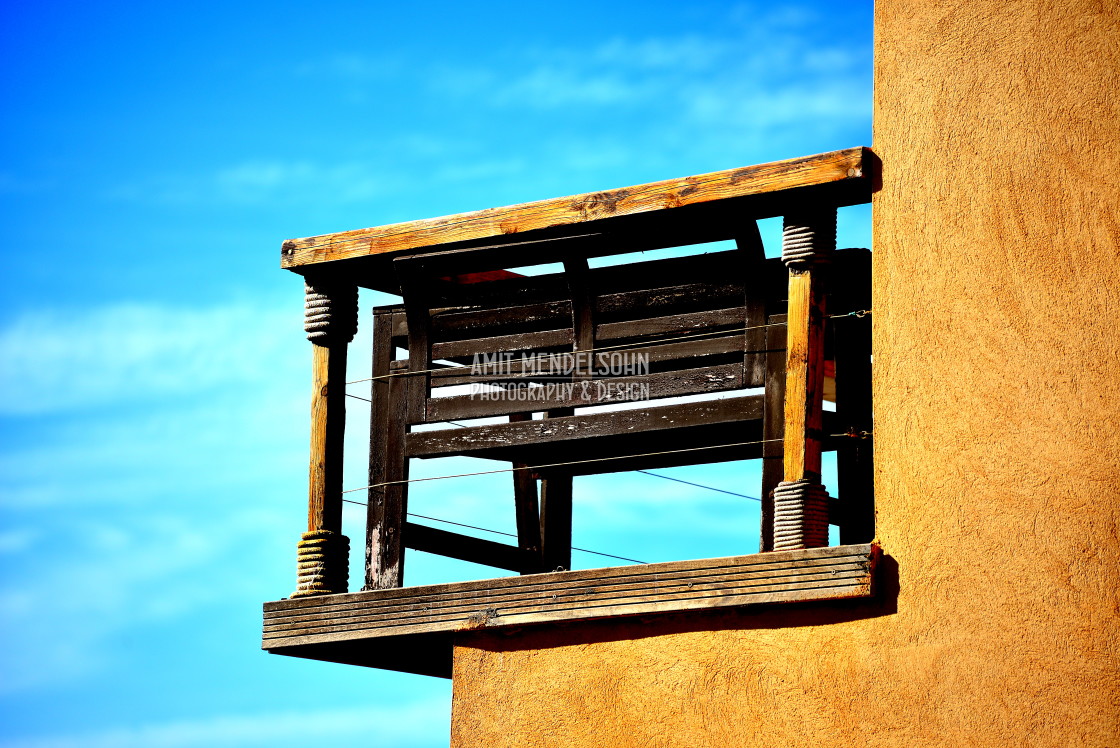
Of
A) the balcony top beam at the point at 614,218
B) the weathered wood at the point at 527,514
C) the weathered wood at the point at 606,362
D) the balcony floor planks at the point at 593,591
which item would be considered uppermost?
the balcony top beam at the point at 614,218

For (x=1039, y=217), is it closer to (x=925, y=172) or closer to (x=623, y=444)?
(x=925, y=172)

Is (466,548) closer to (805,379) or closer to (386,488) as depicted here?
(386,488)

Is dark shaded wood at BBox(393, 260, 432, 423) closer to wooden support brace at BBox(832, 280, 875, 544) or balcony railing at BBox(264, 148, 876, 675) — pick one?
balcony railing at BBox(264, 148, 876, 675)

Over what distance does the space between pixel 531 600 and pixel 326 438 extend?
5.55ft

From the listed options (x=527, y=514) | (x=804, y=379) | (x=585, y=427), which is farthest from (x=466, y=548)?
(x=804, y=379)

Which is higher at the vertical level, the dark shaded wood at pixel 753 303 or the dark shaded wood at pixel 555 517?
the dark shaded wood at pixel 753 303

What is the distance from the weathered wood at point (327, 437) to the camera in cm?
838

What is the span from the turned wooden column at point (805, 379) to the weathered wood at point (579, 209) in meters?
0.24

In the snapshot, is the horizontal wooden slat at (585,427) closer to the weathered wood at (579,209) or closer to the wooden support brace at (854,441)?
the wooden support brace at (854,441)

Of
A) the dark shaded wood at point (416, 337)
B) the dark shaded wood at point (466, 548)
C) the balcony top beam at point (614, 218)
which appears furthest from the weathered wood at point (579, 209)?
the dark shaded wood at point (466, 548)

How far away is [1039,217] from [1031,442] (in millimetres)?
1044

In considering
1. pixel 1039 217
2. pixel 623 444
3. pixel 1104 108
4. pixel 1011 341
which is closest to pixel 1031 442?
pixel 1011 341

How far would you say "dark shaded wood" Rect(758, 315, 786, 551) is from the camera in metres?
7.34

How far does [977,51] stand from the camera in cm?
712
